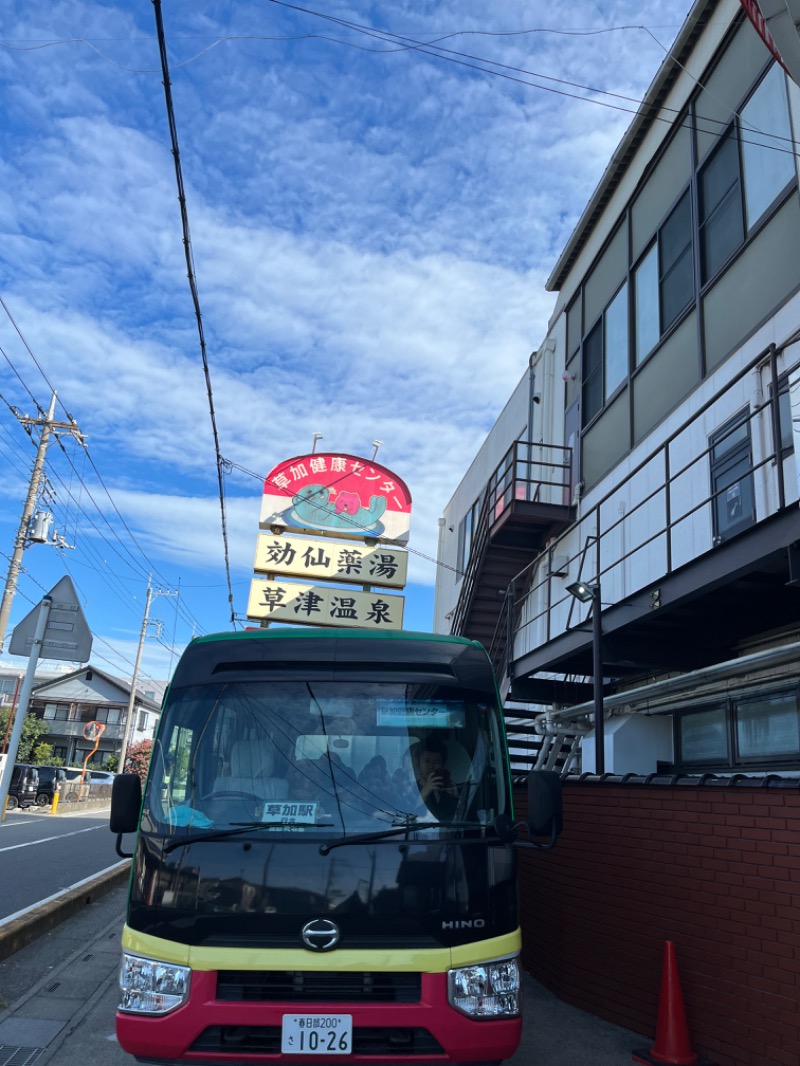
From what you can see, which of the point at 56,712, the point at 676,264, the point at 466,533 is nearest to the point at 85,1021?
the point at 676,264

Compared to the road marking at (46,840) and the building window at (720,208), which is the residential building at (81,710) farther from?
the building window at (720,208)

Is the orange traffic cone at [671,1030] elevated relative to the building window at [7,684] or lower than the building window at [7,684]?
lower

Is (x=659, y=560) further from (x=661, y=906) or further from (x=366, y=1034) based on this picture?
(x=366, y=1034)

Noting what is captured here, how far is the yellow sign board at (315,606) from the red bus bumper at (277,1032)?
39.0 feet

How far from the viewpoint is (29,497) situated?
2684 centimetres

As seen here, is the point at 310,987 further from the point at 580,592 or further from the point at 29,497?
the point at 29,497

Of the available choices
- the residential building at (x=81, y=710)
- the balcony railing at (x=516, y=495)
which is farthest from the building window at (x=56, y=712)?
the balcony railing at (x=516, y=495)

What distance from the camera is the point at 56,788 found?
103ft

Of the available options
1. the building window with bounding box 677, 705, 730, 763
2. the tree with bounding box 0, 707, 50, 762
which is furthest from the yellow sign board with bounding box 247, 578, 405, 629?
the tree with bounding box 0, 707, 50, 762

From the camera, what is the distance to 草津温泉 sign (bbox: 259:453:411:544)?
16.1 metres

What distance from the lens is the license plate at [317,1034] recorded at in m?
3.58

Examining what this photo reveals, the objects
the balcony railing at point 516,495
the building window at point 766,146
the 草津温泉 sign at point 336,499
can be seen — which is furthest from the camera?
the 草津温泉 sign at point 336,499

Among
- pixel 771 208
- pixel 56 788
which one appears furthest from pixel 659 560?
pixel 56 788

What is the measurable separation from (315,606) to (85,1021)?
35.1 feet
